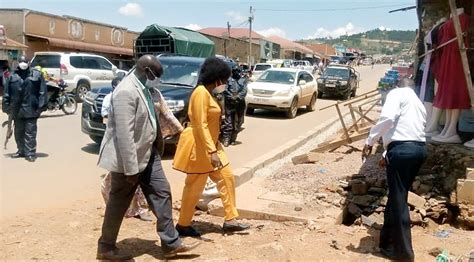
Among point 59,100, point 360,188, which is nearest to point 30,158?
point 360,188

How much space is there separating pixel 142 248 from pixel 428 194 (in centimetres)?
331

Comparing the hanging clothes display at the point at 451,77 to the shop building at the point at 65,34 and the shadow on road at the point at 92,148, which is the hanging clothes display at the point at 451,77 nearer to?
the shadow on road at the point at 92,148

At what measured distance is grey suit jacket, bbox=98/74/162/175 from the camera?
367 centimetres

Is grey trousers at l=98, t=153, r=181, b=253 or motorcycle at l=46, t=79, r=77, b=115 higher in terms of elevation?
motorcycle at l=46, t=79, r=77, b=115

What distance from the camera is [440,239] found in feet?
15.3

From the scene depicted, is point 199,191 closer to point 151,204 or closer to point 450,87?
point 151,204

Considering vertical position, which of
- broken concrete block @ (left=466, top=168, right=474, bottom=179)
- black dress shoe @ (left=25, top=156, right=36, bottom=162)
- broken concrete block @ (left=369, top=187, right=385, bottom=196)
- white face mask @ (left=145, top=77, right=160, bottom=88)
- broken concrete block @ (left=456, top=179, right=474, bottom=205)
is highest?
white face mask @ (left=145, top=77, right=160, bottom=88)

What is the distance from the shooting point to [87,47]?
1068 inches

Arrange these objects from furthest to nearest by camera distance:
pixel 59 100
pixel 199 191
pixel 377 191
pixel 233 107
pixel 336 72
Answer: pixel 336 72, pixel 59 100, pixel 233 107, pixel 377 191, pixel 199 191

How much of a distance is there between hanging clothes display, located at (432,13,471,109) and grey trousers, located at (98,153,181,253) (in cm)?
390

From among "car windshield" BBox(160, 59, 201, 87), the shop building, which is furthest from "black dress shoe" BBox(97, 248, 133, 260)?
the shop building

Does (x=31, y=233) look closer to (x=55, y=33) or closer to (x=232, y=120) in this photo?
(x=232, y=120)

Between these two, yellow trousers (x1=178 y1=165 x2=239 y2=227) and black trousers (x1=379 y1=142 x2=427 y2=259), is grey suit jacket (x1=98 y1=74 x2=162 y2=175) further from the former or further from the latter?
black trousers (x1=379 y1=142 x2=427 y2=259)

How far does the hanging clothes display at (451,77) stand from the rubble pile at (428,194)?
59 cm
